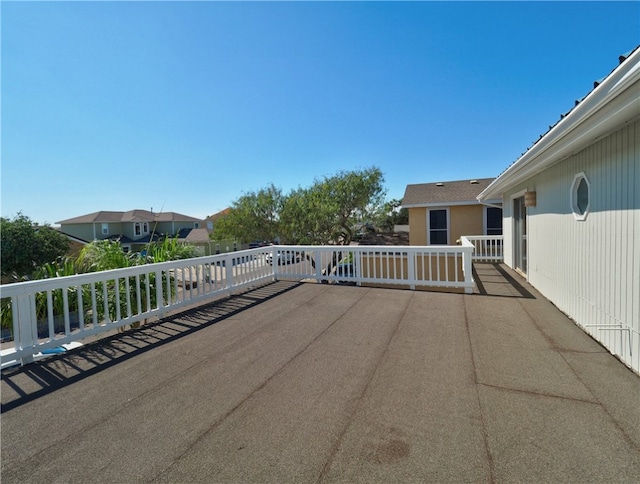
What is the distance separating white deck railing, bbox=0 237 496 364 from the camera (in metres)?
3.01

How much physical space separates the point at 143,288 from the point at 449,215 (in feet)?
37.8

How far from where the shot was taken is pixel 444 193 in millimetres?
12914

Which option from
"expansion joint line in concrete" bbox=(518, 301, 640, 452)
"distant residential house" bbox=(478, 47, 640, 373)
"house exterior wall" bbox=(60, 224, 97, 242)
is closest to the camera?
"expansion joint line in concrete" bbox=(518, 301, 640, 452)

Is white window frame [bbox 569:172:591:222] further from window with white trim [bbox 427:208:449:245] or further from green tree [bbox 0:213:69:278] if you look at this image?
green tree [bbox 0:213:69:278]

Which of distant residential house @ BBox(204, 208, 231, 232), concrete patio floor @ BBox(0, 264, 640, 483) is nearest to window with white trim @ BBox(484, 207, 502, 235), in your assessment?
concrete patio floor @ BBox(0, 264, 640, 483)

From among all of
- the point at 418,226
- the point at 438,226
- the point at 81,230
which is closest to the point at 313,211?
the point at 418,226

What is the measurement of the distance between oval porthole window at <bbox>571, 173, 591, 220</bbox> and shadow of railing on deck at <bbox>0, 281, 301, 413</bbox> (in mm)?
4892

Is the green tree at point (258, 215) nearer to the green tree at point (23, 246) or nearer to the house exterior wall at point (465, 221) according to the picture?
the green tree at point (23, 246)

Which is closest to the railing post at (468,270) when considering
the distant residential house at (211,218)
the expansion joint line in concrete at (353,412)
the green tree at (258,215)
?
the expansion joint line in concrete at (353,412)

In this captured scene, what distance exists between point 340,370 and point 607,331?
9.13ft

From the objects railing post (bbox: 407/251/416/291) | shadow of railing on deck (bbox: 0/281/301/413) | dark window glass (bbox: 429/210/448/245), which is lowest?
shadow of railing on deck (bbox: 0/281/301/413)

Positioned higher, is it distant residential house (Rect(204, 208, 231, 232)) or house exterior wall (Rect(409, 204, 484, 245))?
distant residential house (Rect(204, 208, 231, 232))

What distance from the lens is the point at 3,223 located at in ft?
52.9

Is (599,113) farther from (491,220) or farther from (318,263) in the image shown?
(491,220)
